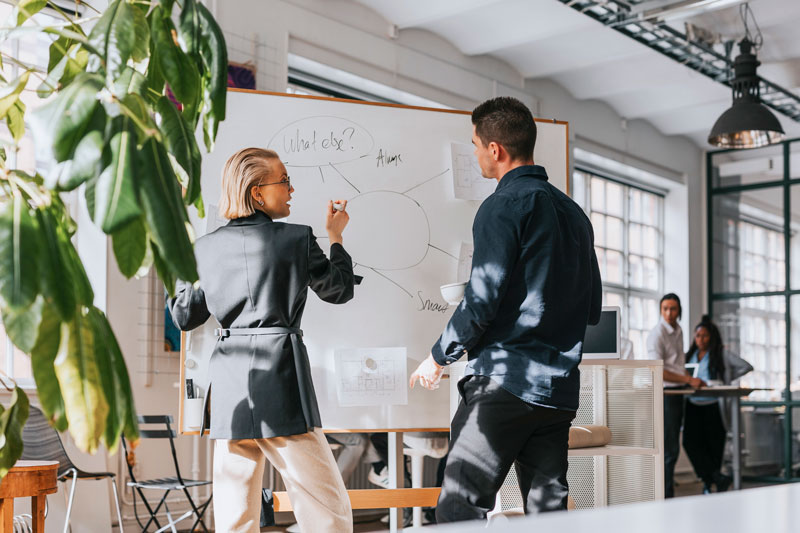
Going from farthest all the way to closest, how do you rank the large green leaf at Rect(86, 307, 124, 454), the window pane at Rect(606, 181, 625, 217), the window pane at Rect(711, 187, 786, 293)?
1. the window pane at Rect(711, 187, 786, 293)
2. the window pane at Rect(606, 181, 625, 217)
3. the large green leaf at Rect(86, 307, 124, 454)

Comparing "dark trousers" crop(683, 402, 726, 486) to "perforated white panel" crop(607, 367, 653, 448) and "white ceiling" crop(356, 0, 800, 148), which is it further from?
"perforated white panel" crop(607, 367, 653, 448)

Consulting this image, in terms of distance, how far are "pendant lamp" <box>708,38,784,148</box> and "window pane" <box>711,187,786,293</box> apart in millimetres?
3166

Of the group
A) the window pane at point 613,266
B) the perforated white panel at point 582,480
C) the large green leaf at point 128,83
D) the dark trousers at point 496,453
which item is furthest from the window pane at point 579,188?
the large green leaf at point 128,83

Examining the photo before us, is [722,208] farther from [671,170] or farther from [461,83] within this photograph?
[461,83]

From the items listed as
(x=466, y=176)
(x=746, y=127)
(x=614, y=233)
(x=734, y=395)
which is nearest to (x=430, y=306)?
(x=466, y=176)

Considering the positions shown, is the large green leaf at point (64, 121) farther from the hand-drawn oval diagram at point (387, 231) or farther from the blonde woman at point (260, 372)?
the hand-drawn oval diagram at point (387, 231)

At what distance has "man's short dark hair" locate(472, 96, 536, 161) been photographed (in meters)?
2.41

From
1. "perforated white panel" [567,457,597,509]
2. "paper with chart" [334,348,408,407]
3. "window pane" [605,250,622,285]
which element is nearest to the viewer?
"paper with chart" [334,348,408,407]

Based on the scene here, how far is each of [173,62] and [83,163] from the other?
290 mm

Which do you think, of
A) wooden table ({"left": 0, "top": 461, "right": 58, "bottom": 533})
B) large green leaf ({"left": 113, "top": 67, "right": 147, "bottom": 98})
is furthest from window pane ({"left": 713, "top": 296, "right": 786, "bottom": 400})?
large green leaf ({"left": 113, "top": 67, "right": 147, "bottom": 98})

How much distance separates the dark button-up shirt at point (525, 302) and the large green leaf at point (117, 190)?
1371mm

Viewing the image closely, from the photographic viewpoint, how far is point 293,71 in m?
6.33

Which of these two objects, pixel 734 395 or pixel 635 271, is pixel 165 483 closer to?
pixel 734 395

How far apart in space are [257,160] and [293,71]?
12.3 ft
